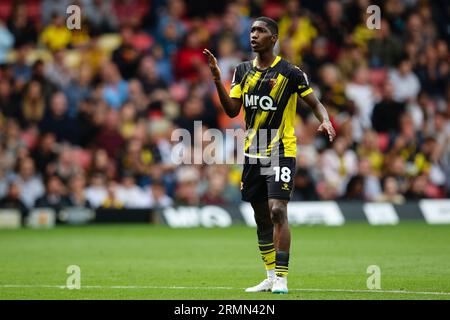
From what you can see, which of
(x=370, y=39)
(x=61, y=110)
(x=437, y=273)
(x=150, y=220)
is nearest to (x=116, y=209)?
(x=150, y=220)

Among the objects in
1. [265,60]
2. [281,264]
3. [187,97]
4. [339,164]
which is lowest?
[281,264]

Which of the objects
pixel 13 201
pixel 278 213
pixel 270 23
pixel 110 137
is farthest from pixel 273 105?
pixel 110 137

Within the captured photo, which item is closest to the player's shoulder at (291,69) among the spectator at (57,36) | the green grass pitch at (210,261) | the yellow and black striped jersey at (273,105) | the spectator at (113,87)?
the yellow and black striped jersey at (273,105)

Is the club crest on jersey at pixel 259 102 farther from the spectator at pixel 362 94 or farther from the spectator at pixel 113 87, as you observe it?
the spectator at pixel 113 87

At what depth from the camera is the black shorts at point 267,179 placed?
35.7 feet

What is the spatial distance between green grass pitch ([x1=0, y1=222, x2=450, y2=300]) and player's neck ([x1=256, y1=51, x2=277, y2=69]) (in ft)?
7.90

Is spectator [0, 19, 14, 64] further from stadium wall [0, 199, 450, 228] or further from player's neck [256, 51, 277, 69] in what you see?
player's neck [256, 51, 277, 69]

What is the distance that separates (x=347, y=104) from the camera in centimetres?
2366

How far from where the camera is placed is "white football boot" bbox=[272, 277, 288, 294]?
420 inches

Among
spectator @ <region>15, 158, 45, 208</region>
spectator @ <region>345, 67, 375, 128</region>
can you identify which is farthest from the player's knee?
spectator @ <region>345, 67, 375, 128</region>

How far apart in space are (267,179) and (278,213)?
0.44 m

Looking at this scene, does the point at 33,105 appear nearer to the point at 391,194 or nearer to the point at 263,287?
the point at 391,194

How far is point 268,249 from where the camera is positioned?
11.4m
